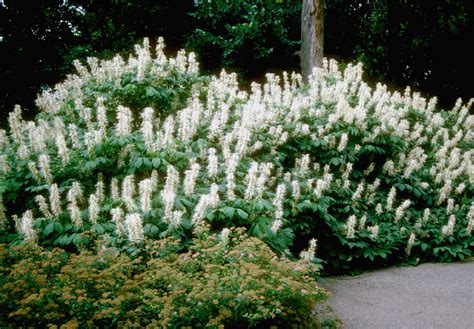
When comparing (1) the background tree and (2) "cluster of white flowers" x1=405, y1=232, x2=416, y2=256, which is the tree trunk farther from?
(1) the background tree

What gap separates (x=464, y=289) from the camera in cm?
535

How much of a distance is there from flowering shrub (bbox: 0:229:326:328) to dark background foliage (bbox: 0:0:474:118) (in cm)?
965

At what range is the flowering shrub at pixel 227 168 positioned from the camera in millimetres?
4417

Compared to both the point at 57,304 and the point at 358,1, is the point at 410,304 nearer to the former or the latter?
the point at 57,304

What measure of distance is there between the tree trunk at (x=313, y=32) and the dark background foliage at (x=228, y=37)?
5.71 feet

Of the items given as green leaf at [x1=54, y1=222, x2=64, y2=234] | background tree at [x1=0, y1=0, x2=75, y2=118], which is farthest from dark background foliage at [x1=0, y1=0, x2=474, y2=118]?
green leaf at [x1=54, y1=222, x2=64, y2=234]

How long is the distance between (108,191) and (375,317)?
3.19 m

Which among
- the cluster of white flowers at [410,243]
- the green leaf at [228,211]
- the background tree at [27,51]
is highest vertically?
the background tree at [27,51]

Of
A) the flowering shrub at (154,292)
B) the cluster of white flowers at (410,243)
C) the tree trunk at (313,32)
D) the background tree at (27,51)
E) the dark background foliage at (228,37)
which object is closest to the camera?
the flowering shrub at (154,292)

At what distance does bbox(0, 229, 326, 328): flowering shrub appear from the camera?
2.96 m

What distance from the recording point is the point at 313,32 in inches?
438

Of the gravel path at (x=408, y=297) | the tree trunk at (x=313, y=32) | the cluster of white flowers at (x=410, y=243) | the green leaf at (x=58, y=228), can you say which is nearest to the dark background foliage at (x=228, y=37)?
the tree trunk at (x=313, y=32)

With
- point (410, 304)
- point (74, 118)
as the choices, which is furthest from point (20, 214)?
point (410, 304)

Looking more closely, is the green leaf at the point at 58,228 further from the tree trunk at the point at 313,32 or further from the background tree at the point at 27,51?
the background tree at the point at 27,51
